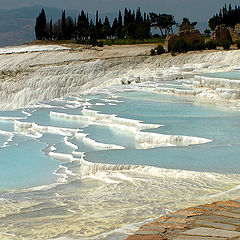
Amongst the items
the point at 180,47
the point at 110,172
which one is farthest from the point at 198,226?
the point at 180,47

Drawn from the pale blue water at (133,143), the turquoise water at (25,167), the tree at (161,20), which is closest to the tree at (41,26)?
the tree at (161,20)

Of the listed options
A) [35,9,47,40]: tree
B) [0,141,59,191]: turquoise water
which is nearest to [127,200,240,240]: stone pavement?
[0,141,59,191]: turquoise water

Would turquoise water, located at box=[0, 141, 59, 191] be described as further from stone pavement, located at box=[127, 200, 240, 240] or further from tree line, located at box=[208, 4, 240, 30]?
tree line, located at box=[208, 4, 240, 30]

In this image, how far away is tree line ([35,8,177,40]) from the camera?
34938 mm

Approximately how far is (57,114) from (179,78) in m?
6.36

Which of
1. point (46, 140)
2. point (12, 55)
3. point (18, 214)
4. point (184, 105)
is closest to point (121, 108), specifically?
point (184, 105)

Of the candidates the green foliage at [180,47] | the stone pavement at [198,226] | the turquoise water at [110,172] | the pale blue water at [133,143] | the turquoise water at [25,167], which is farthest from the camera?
the green foliage at [180,47]

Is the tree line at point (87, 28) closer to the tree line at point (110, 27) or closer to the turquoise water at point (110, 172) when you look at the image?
the tree line at point (110, 27)

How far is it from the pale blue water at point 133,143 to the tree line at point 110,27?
2260cm

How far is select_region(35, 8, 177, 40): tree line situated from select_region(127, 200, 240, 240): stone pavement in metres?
29.1

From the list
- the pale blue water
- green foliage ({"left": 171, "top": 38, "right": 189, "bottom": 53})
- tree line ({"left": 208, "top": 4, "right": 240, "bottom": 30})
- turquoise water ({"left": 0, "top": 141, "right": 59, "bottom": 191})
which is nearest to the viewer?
the pale blue water

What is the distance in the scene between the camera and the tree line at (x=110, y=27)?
1375 inches

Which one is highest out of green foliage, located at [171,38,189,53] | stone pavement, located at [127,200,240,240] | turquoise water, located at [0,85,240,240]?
green foliage, located at [171,38,189,53]

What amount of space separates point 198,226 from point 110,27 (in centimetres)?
3949
